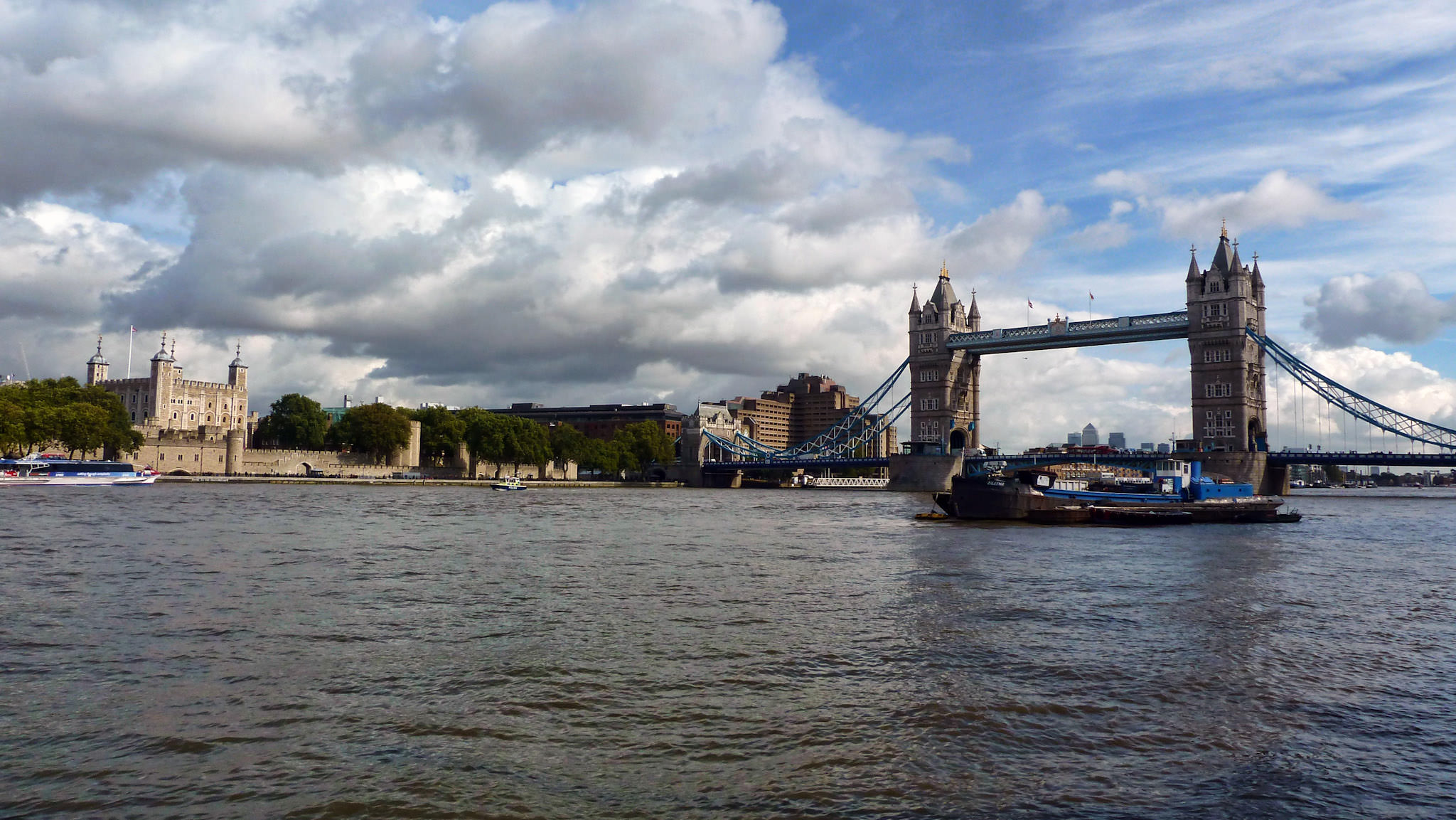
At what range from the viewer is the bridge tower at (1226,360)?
296ft

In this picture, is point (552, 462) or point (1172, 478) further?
point (552, 462)

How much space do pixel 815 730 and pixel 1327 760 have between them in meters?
4.31

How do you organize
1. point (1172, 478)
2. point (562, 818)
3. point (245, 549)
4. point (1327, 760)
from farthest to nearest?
point (1172, 478)
point (245, 549)
point (1327, 760)
point (562, 818)

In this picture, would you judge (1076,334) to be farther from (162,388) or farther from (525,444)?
(162,388)

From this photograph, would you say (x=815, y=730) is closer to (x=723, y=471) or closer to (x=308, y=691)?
(x=308, y=691)

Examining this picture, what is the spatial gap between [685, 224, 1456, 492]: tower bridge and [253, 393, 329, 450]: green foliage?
4913cm

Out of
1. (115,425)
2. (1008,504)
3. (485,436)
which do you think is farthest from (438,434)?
(1008,504)

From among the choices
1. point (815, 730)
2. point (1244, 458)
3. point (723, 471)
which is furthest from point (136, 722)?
point (723, 471)

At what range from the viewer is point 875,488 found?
128000 mm

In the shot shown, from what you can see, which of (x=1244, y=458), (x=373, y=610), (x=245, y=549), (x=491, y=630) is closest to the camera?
(x=491, y=630)

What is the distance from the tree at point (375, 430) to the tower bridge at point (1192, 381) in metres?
39.7

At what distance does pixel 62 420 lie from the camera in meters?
72.9

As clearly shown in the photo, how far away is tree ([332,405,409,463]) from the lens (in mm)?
106688

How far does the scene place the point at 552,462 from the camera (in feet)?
430
